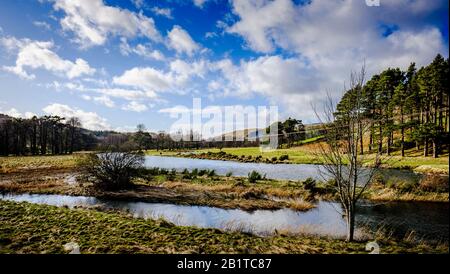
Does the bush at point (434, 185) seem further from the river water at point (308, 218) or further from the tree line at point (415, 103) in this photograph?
the tree line at point (415, 103)

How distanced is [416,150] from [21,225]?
54.2 metres

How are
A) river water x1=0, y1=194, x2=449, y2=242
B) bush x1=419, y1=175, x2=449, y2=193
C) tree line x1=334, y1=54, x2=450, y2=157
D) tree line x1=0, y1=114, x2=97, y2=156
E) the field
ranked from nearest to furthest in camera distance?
the field, river water x1=0, y1=194, x2=449, y2=242, bush x1=419, y1=175, x2=449, y2=193, tree line x1=0, y1=114, x2=97, y2=156, tree line x1=334, y1=54, x2=450, y2=157

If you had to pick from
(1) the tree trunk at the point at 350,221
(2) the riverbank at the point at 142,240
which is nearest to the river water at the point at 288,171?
(1) the tree trunk at the point at 350,221

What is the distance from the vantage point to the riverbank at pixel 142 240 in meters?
8.16

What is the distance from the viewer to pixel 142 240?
891 cm

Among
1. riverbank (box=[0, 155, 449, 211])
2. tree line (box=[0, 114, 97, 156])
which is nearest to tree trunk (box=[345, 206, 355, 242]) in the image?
riverbank (box=[0, 155, 449, 211])

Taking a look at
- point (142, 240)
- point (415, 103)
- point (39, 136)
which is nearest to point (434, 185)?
point (142, 240)

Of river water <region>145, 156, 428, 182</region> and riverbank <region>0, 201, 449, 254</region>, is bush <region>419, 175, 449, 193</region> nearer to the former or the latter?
river water <region>145, 156, 428, 182</region>

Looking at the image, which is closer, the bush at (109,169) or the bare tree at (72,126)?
the bush at (109,169)

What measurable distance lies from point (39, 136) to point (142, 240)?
55462 millimetres

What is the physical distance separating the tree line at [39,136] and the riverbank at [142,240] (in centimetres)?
1837

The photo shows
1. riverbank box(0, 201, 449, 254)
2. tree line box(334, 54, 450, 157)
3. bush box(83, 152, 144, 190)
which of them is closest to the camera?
riverbank box(0, 201, 449, 254)

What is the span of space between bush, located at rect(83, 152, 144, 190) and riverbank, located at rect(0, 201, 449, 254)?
10.6 meters

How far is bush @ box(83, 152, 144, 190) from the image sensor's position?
22281 mm
